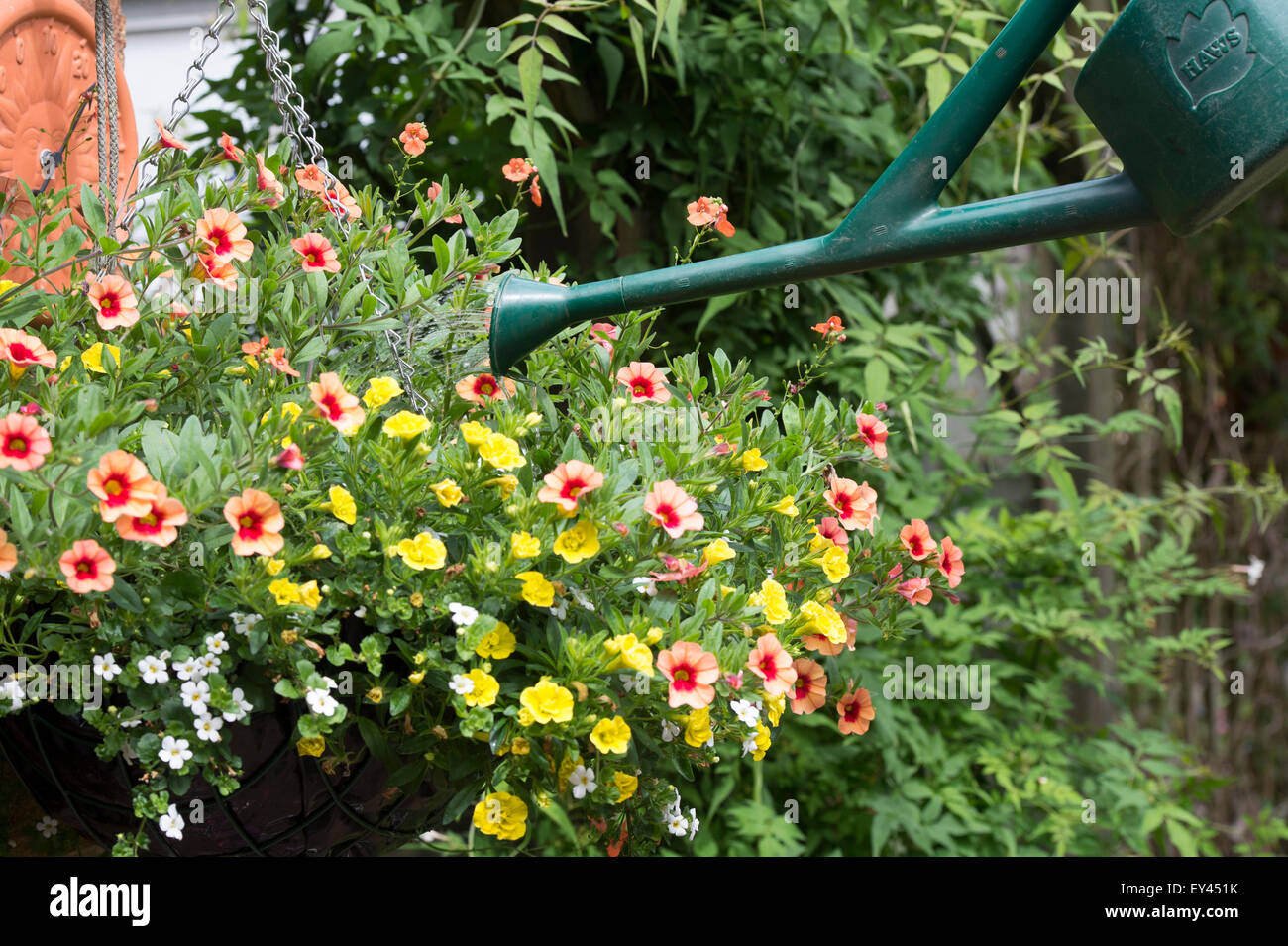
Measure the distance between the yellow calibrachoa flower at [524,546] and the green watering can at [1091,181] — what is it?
0.15 m

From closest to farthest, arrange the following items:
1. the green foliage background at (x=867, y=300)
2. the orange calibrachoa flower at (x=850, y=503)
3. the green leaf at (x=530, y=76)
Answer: the orange calibrachoa flower at (x=850, y=503)
the green leaf at (x=530, y=76)
the green foliage background at (x=867, y=300)

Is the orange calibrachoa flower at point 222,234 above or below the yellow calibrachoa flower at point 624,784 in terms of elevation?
above

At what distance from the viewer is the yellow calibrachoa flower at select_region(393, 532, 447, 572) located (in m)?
0.57

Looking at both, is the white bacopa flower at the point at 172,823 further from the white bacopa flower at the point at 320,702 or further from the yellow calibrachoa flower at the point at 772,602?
the yellow calibrachoa flower at the point at 772,602

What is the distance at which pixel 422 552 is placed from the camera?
22.5 inches

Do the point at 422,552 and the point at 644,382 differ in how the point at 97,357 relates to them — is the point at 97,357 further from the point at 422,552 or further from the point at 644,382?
the point at 644,382

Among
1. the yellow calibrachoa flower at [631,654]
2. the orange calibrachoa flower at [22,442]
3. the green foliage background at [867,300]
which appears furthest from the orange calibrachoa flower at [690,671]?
the green foliage background at [867,300]

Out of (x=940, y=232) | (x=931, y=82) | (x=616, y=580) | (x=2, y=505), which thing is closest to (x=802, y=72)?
(x=931, y=82)

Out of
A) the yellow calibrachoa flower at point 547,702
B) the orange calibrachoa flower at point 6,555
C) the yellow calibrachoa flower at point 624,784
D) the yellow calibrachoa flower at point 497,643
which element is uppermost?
the orange calibrachoa flower at point 6,555

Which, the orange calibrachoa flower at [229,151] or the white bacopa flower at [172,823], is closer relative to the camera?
the white bacopa flower at [172,823]

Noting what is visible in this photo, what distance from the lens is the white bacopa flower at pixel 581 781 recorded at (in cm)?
60

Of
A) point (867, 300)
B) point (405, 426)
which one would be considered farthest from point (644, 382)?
point (867, 300)
